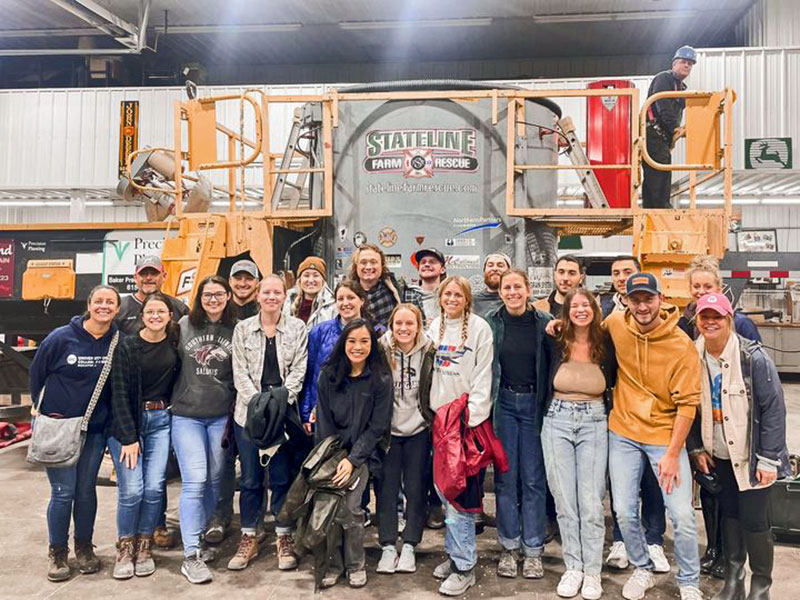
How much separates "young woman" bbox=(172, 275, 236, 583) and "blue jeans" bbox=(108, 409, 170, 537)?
105mm

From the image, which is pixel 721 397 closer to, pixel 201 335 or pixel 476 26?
pixel 201 335

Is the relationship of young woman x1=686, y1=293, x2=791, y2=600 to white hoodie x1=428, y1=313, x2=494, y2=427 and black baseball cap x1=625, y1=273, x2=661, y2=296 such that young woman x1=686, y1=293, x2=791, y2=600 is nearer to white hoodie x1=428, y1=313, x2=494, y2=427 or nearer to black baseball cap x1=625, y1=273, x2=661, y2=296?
black baseball cap x1=625, y1=273, x2=661, y2=296

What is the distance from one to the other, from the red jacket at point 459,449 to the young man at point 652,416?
27.1 inches

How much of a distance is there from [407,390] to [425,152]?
3136 millimetres

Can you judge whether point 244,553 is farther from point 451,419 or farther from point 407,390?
point 451,419

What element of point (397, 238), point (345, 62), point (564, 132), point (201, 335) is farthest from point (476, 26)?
point (201, 335)

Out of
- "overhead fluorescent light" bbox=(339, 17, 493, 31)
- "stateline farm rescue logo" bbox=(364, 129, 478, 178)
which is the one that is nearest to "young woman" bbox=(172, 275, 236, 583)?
"stateline farm rescue logo" bbox=(364, 129, 478, 178)

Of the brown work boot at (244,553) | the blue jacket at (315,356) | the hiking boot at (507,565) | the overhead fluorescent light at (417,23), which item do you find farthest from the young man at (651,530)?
the overhead fluorescent light at (417,23)

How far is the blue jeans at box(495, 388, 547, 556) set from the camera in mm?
3961

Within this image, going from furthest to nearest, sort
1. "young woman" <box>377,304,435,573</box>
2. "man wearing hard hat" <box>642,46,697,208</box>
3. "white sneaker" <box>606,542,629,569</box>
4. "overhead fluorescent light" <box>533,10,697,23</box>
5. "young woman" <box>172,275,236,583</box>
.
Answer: "overhead fluorescent light" <box>533,10,697,23</box>, "man wearing hard hat" <box>642,46,697,208</box>, "white sneaker" <box>606,542,629,569</box>, "young woman" <box>172,275,236,583</box>, "young woman" <box>377,304,435,573</box>

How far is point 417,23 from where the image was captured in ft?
55.3

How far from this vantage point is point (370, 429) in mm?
3904

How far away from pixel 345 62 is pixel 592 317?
17.8m

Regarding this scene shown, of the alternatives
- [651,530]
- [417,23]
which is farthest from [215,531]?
[417,23]
